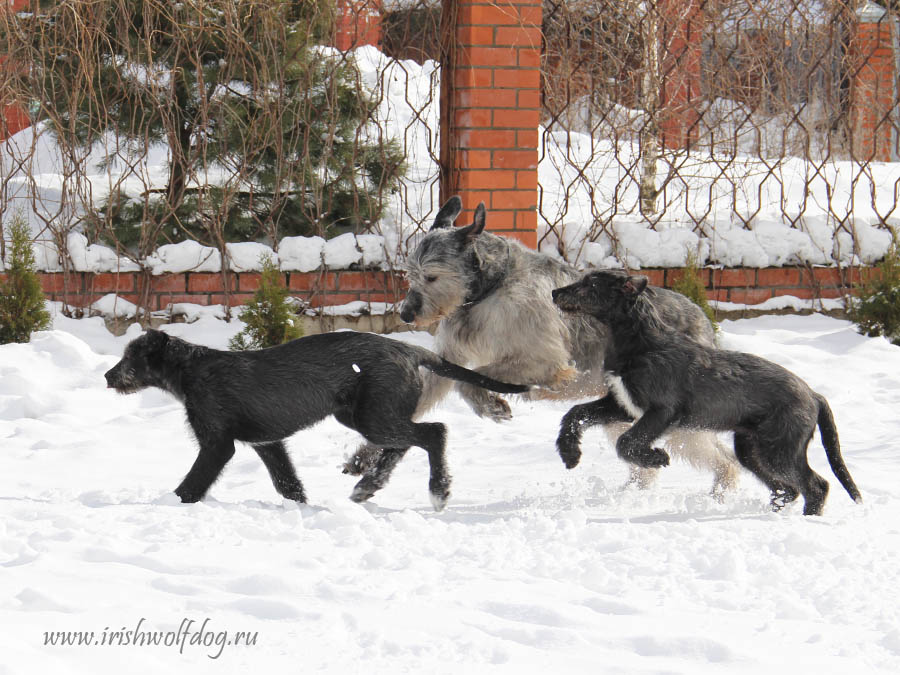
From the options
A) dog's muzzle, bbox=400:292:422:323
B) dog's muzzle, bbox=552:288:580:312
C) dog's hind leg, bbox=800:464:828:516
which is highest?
dog's muzzle, bbox=552:288:580:312

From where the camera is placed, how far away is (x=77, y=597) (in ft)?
10.3

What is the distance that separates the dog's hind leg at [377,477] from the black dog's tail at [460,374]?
454 millimetres

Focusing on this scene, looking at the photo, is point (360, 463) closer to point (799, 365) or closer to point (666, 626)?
point (666, 626)

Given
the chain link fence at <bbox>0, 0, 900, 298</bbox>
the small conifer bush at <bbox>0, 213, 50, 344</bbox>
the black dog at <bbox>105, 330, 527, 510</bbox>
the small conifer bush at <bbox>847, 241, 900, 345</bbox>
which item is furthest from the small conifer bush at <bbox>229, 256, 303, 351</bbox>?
the small conifer bush at <bbox>847, 241, 900, 345</bbox>

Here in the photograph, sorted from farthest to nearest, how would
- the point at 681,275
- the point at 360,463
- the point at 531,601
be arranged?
the point at 681,275 < the point at 360,463 < the point at 531,601

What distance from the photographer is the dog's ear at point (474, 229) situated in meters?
5.59

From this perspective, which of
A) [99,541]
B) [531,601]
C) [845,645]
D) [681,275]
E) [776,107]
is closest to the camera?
[845,645]

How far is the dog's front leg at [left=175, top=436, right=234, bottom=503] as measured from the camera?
4.61m

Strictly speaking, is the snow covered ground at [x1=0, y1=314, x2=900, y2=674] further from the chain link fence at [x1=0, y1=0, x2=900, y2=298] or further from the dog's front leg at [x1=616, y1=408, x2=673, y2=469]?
the chain link fence at [x1=0, y1=0, x2=900, y2=298]

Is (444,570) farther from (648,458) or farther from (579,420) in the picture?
(579,420)

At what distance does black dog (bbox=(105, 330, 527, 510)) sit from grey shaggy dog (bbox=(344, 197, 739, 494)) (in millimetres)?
577

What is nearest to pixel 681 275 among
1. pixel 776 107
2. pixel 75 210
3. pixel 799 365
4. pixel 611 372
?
pixel 799 365

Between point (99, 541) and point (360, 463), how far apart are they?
72.3 inches

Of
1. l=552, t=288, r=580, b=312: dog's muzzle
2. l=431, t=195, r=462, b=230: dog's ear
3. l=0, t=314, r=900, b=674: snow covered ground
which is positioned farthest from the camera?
l=431, t=195, r=462, b=230: dog's ear
